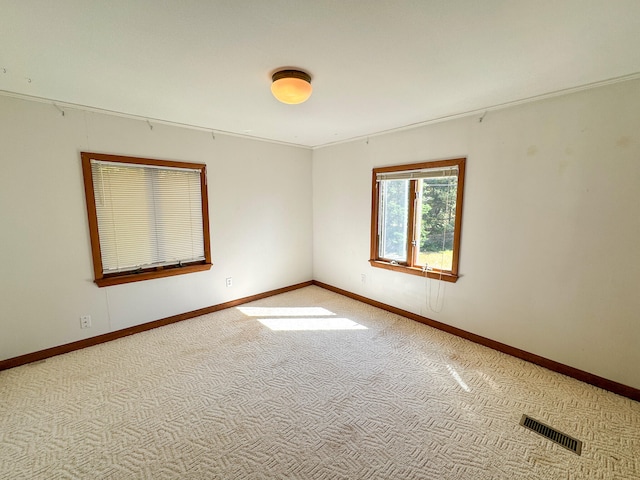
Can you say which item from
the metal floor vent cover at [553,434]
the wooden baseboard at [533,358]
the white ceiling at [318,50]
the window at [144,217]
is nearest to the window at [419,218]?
the wooden baseboard at [533,358]

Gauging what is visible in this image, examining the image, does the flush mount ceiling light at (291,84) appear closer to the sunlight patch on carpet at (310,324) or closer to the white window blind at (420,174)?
the white window blind at (420,174)

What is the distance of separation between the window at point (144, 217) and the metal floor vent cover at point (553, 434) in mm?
3471

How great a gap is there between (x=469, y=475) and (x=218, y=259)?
3275 millimetres

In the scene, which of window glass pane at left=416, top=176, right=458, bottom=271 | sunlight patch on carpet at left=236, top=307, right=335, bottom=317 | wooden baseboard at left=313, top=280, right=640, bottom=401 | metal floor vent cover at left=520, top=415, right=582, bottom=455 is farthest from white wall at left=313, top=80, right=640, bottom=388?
sunlight patch on carpet at left=236, top=307, right=335, bottom=317

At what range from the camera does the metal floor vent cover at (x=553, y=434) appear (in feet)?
5.54

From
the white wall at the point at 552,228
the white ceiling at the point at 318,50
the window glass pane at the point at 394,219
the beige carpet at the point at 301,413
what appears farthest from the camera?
the window glass pane at the point at 394,219

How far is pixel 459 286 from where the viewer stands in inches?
120

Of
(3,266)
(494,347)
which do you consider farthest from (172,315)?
(494,347)

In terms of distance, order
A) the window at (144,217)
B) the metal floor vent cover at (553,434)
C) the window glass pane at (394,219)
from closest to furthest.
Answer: the metal floor vent cover at (553,434), the window at (144,217), the window glass pane at (394,219)

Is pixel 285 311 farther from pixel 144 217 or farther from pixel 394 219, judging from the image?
pixel 144 217

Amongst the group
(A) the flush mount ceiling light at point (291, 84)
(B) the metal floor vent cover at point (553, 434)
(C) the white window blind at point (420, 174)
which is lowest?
(B) the metal floor vent cover at point (553, 434)

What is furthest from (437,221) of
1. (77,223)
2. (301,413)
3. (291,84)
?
(77,223)

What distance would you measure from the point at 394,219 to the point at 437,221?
0.59 m

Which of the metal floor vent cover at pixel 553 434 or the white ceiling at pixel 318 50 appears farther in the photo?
the metal floor vent cover at pixel 553 434
